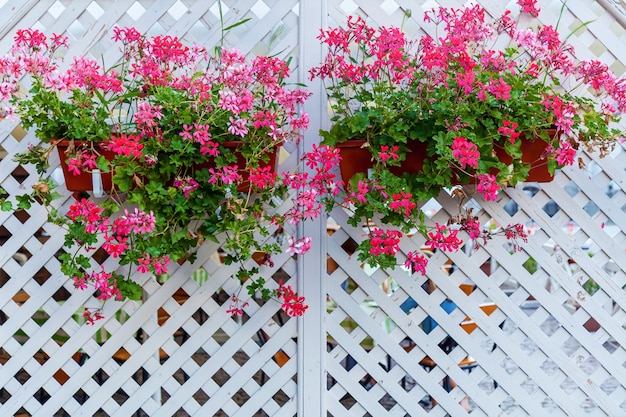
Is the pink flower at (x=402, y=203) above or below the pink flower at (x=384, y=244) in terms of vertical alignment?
above

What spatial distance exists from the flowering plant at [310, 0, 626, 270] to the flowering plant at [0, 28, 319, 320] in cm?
18

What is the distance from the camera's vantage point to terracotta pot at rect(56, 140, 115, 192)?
195 cm

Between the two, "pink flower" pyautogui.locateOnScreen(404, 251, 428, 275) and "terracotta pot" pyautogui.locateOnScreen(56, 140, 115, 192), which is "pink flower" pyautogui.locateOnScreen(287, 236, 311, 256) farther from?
"terracotta pot" pyautogui.locateOnScreen(56, 140, 115, 192)

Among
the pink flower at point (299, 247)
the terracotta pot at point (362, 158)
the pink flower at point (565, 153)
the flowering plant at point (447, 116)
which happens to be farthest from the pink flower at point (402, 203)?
the pink flower at point (565, 153)

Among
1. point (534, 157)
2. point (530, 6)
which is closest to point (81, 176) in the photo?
point (534, 157)

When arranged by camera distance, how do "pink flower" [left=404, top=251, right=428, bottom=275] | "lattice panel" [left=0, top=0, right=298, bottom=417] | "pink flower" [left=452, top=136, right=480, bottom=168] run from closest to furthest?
"pink flower" [left=452, top=136, right=480, bottom=168]
"pink flower" [left=404, top=251, right=428, bottom=275]
"lattice panel" [left=0, top=0, right=298, bottom=417]

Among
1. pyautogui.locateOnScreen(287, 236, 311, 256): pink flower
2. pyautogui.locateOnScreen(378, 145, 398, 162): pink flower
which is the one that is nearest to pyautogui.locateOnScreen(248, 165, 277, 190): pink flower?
pyautogui.locateOnScreen(287, 236, 311, 256): pink flower

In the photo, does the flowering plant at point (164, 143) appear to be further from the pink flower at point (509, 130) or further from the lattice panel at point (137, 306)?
the pink flower at point (509, 130)

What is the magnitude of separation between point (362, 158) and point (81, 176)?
0.80 meters

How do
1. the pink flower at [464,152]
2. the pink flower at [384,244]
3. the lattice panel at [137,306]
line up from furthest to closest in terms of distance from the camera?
1. the lattice panel at [137,306]
2. the pink flower at [384,244]
3. the pink flower at [464,152]

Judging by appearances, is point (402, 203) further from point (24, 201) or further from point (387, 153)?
point (24, 201)

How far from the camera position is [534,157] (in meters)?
2.00

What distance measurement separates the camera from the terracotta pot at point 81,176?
195cm

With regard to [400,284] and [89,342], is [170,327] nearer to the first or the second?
[89,342]
